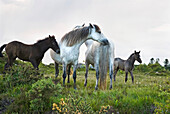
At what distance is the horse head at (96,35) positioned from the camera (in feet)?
22.1

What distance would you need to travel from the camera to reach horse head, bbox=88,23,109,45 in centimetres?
673

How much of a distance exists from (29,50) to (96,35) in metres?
3.06

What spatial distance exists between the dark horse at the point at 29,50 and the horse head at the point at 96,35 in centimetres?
173

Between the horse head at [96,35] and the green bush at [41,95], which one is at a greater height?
the horse head at [96,35]

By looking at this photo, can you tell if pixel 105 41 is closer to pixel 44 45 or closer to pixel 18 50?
pixel 44 45

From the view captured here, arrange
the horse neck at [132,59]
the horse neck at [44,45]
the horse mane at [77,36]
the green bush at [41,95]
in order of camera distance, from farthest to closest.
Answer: the horse neck at [132,59]
the horse neck at [44,45]
the horse mane at [77,36]
the green bush at [41,95]

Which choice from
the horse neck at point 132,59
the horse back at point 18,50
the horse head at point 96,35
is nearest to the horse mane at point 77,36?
the horse head at point 96,35

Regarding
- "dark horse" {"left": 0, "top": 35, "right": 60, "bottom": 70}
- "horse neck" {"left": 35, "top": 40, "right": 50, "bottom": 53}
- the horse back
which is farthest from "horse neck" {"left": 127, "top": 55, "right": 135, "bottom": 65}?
the horse back

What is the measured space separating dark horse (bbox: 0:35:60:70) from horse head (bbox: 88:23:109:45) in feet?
5.68

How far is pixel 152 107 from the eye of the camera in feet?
14.7

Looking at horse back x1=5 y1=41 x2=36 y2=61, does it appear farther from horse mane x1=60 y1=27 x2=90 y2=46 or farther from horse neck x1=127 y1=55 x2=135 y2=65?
horse neck x1=127 y1=55 x2=135 y2=65

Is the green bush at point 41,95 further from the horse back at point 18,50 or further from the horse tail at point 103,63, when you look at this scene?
the horse back at point 18,50

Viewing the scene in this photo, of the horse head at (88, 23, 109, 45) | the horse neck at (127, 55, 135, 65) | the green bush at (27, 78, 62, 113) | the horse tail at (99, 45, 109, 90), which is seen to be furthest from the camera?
the horse neck at (127, 55, 135, 65)

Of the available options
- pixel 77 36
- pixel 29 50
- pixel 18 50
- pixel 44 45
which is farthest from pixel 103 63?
pixel 18 50
